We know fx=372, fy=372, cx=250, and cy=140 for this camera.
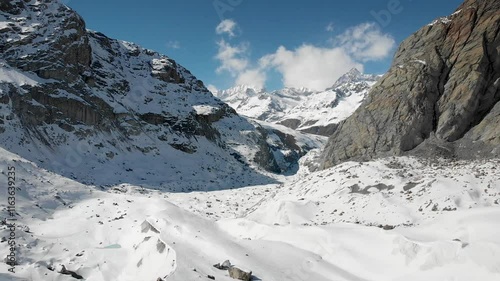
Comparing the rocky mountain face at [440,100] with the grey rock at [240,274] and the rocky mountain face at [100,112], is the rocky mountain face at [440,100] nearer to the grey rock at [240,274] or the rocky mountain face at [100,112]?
the grey rock at [240,274]

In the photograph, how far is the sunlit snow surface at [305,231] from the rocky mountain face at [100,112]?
14971mm

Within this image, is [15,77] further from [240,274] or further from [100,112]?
[240,274]

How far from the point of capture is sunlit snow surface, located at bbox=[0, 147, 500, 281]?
10992 mm

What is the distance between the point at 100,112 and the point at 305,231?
39.8 meters

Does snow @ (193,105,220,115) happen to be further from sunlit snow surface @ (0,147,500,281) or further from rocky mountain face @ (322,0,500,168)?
sunlit snow surface @ (0,147,500,281)

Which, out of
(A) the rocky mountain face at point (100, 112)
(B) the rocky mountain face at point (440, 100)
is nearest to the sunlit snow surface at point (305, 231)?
(B) the rocky mountain face at point (440, 100)

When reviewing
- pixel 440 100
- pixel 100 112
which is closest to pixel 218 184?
pixel 100 112

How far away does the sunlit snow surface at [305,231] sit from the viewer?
10992 millimetres

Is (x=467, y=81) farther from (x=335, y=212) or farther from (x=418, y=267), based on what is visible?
(x=418, y=267)

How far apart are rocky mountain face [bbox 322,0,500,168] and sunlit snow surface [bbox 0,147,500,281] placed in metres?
2.54

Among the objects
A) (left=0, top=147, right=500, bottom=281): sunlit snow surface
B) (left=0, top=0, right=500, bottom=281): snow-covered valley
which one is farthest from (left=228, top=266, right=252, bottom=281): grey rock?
(left=0, top=0, right=500, bottom=281): snow-covered valley

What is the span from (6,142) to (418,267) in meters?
35.9

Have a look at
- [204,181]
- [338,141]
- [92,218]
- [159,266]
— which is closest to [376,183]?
[338,141]

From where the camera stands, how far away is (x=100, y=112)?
47625 millimetres
